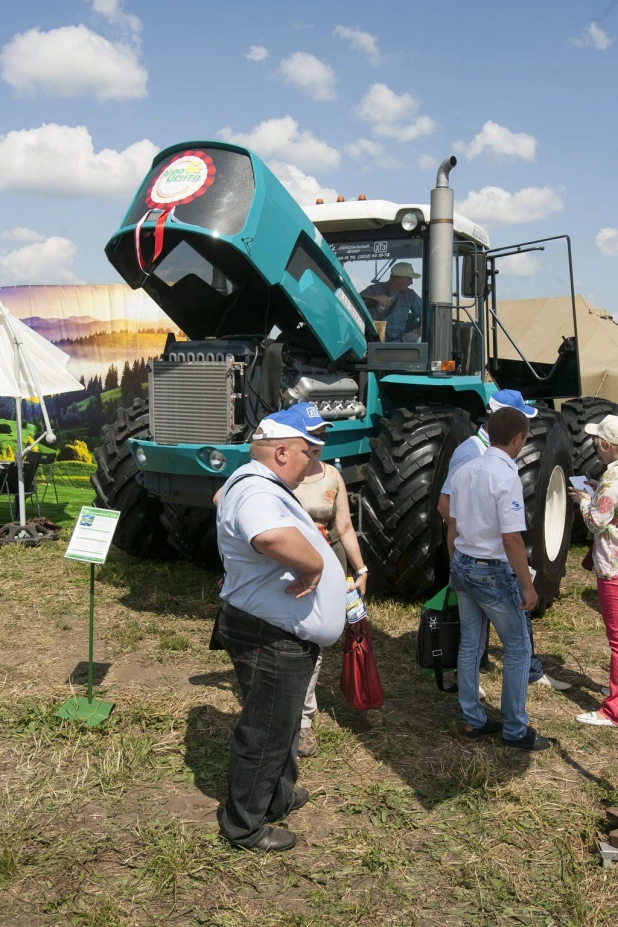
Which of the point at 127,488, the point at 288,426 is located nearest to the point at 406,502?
the point at 127,488

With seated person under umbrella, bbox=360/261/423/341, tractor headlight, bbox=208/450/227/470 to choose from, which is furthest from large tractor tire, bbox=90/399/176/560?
seated person under umbrella, bbox=360/261/423/341

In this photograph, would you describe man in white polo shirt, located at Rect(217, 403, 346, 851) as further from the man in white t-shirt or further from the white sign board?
the white sign board

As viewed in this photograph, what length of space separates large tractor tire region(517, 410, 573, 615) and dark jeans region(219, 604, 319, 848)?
8.78 feet

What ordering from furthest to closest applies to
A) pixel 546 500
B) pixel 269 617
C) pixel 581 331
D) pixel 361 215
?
pixel 581 331, pixel 361 215, pixel 546 500, pixel 269 617

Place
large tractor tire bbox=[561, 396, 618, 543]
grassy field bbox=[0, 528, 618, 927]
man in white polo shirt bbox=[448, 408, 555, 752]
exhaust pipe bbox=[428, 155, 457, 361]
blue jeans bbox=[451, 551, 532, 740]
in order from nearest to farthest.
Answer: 1. grassy field bbox=[0, 528, 618, 927]
2. man in white polo shirt bbox=[448, 408, 555, 752]
3. blue jeans bbox=[451, 551, 532, 740]
4. exhaust pipe bbox=[428, 155, 457, 361]
5. large tractor tire bbox=[561, 396, 618, 543]

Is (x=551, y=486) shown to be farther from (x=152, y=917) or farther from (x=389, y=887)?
(x=152, y=917)

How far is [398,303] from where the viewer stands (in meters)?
6.17

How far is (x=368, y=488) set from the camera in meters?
5.58

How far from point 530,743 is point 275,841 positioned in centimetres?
139

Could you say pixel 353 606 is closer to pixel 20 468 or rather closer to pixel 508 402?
pixel 508 402

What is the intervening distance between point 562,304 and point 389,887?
10373 mm

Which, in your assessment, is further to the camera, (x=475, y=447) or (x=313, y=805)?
(x=475, y=447)

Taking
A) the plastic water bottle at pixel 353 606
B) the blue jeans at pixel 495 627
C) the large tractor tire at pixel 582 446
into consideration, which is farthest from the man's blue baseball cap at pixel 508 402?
the large tractor tire at pixel 582 446

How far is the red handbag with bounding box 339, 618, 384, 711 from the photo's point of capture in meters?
3.91
